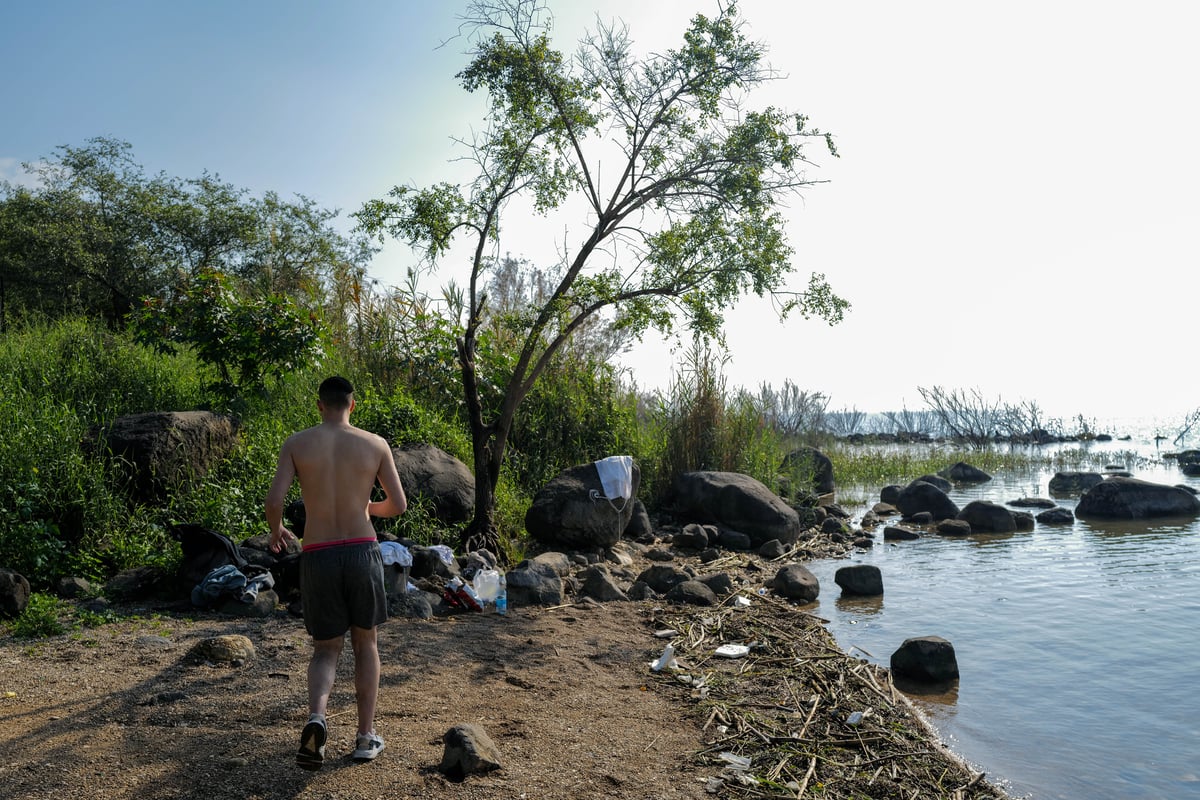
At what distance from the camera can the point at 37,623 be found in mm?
6555

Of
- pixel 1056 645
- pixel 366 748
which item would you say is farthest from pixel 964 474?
pixel 366 748

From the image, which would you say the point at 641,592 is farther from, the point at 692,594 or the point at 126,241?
the point at 126,241

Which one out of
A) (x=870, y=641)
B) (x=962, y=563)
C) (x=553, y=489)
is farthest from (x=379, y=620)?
(x=962, y=563)

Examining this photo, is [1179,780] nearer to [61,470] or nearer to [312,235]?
[61,470]

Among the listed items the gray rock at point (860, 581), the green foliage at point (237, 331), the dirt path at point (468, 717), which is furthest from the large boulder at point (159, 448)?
the gray rock at point (860, 581)

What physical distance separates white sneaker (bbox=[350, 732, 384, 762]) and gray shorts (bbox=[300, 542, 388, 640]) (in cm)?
53

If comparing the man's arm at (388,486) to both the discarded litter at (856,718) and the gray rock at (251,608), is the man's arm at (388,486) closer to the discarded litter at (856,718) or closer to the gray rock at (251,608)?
the discarded litter at (856,718)

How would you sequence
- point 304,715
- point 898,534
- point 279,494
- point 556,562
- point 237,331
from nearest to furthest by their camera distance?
point 279,494
point 304,715
point 556,562
point 237,331
point 898,534

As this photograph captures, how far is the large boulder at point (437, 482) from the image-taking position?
1013 cm

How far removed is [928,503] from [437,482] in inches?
451

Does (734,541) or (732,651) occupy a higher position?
(734,541)

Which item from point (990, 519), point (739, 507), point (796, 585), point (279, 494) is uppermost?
point (279, 494)

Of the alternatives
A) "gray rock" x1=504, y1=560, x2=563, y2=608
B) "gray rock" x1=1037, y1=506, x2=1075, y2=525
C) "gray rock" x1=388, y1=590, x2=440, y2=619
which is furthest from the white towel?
"gray rock" x1=1037, y1=506, x2=1075, y2=525

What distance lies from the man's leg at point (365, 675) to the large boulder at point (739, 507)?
9.25m
